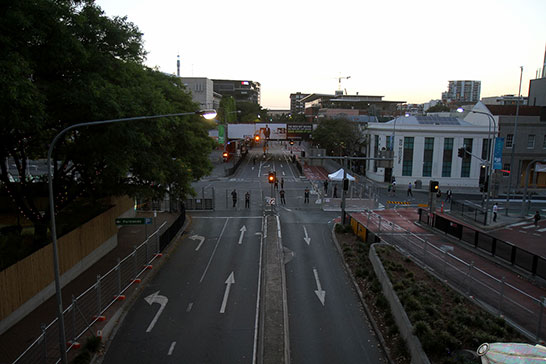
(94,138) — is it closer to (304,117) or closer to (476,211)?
(476,211)

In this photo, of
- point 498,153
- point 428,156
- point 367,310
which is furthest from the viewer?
point 428,156

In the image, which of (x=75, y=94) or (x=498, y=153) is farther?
(x=498, y=153)

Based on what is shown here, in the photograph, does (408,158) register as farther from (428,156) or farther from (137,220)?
(137,220)

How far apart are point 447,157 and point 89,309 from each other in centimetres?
5026

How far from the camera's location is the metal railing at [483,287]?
14.1 m

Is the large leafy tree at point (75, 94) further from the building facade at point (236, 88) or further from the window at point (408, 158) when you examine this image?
the building facade at point (236, 88)

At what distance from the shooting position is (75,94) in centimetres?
1491

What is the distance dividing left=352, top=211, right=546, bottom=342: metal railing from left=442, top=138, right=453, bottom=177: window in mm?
31006

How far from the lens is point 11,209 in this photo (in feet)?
93.6

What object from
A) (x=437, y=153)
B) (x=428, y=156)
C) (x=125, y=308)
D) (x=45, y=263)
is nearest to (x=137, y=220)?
(x=45, y=263)

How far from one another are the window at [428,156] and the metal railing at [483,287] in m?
30.0

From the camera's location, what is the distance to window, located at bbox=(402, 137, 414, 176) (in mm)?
54625

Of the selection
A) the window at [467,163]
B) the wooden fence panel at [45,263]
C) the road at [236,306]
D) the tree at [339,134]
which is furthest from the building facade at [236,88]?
the wooden fence panel at [45,263]

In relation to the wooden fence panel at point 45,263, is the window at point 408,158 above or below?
above
